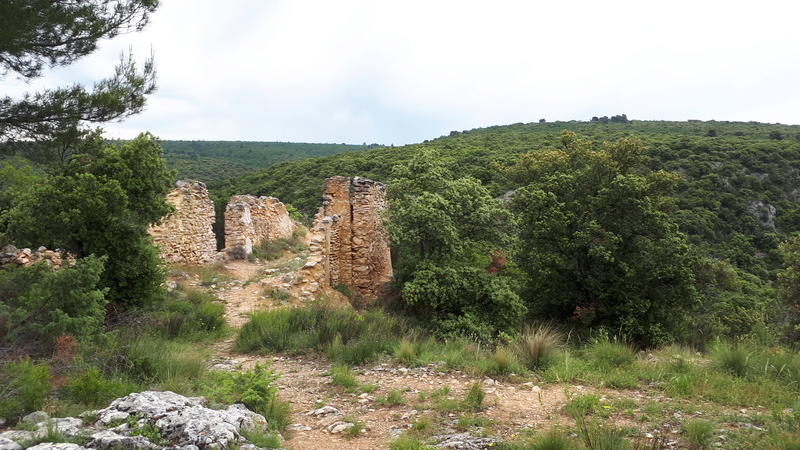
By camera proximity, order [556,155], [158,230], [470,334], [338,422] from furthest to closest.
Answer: [556,155] → [158,230] → [470,334] → [338,422]

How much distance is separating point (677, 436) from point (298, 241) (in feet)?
54.2

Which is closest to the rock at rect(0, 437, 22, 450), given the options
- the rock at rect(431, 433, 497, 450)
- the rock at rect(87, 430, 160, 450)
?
the rock at rect(87, 430, 160, 450)

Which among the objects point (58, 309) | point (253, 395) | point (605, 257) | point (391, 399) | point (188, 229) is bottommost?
point (391, 399)

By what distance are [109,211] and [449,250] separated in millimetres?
6517

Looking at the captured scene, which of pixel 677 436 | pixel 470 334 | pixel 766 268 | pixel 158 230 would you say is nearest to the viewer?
pixel 677 436

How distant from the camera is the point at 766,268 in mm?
20938

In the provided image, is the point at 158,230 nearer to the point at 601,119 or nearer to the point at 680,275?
the point at 680,275

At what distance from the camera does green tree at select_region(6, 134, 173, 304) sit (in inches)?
265

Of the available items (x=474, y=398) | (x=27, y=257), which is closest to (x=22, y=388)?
(x=474, y=398)

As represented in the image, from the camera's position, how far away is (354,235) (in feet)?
38.0

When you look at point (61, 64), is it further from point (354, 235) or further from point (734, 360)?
point (734, 360)

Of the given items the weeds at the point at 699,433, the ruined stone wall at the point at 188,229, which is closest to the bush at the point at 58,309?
the weeds at the point at 699,433

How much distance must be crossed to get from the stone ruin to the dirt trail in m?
3.96

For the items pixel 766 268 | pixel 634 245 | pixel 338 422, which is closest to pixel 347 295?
pixel 338 422
